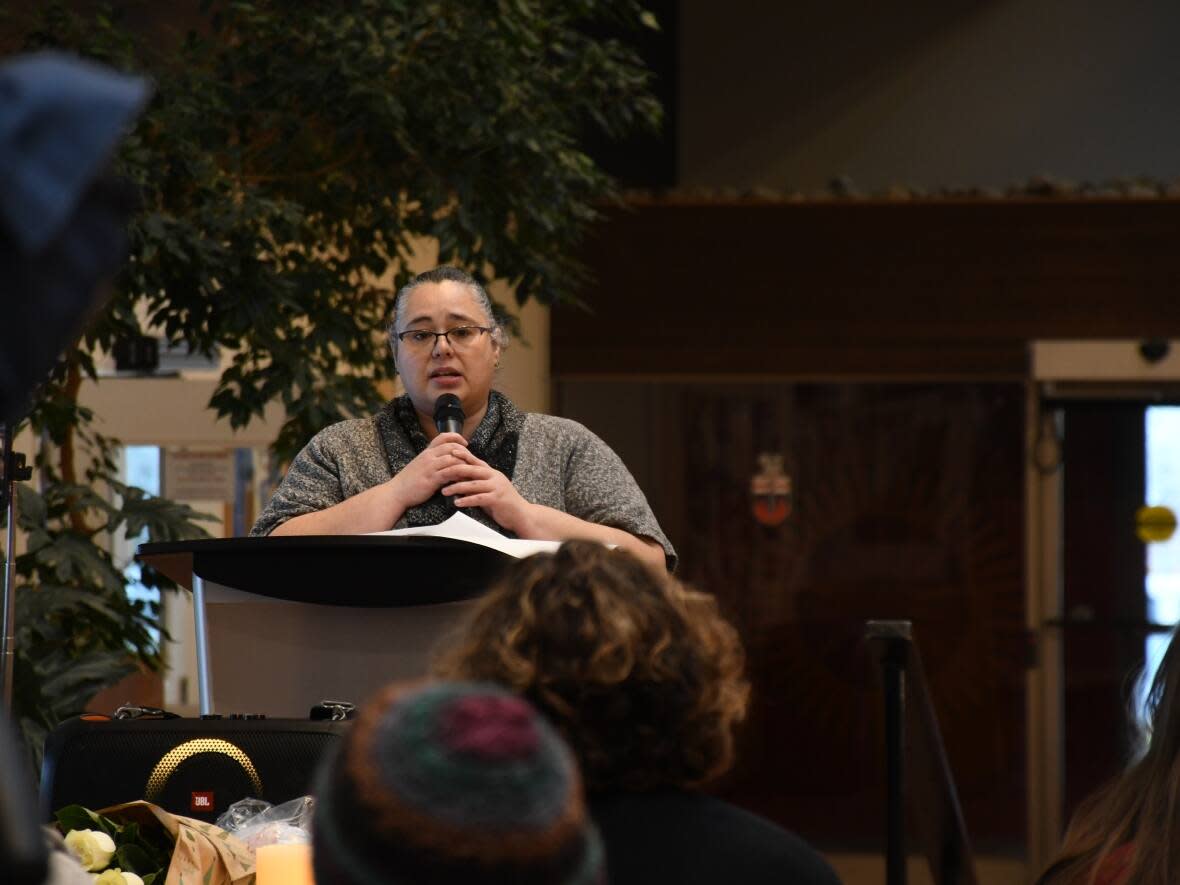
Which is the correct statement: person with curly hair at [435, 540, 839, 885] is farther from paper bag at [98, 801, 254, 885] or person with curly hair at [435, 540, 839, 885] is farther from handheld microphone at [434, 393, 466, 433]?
handheld microphone at [434, 393, 466, 433]

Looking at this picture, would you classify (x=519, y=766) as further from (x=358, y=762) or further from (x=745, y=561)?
(x=745, y=561)

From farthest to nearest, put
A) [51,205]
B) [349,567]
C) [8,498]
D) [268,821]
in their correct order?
[8,498] < [349,567] < [268,821] < [51,205]

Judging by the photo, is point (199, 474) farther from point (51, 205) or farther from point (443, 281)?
point (51, 205)

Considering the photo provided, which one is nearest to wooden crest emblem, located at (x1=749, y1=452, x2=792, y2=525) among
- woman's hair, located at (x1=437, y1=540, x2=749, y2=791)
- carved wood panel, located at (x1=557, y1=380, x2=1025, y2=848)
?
carved wood panel, located at (x1=557, y1=380, x2=1025, y2=848)

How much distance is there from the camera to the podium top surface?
1743 mm

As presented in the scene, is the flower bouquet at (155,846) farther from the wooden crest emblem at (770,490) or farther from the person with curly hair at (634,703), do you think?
the wooden crest emblem at (770,490)

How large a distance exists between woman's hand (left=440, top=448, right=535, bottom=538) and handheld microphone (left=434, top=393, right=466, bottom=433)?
13cm

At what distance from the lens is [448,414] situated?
2209mm

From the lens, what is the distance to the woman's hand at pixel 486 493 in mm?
2043

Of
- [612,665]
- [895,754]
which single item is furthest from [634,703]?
[895,754]

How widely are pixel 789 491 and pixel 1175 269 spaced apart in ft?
5.51

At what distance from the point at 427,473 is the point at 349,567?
283 millimetres

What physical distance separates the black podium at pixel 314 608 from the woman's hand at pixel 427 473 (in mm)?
220

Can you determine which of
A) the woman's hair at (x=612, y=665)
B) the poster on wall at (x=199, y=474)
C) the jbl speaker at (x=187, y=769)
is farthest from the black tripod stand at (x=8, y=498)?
the poster on wall at (x=199, y=474)
